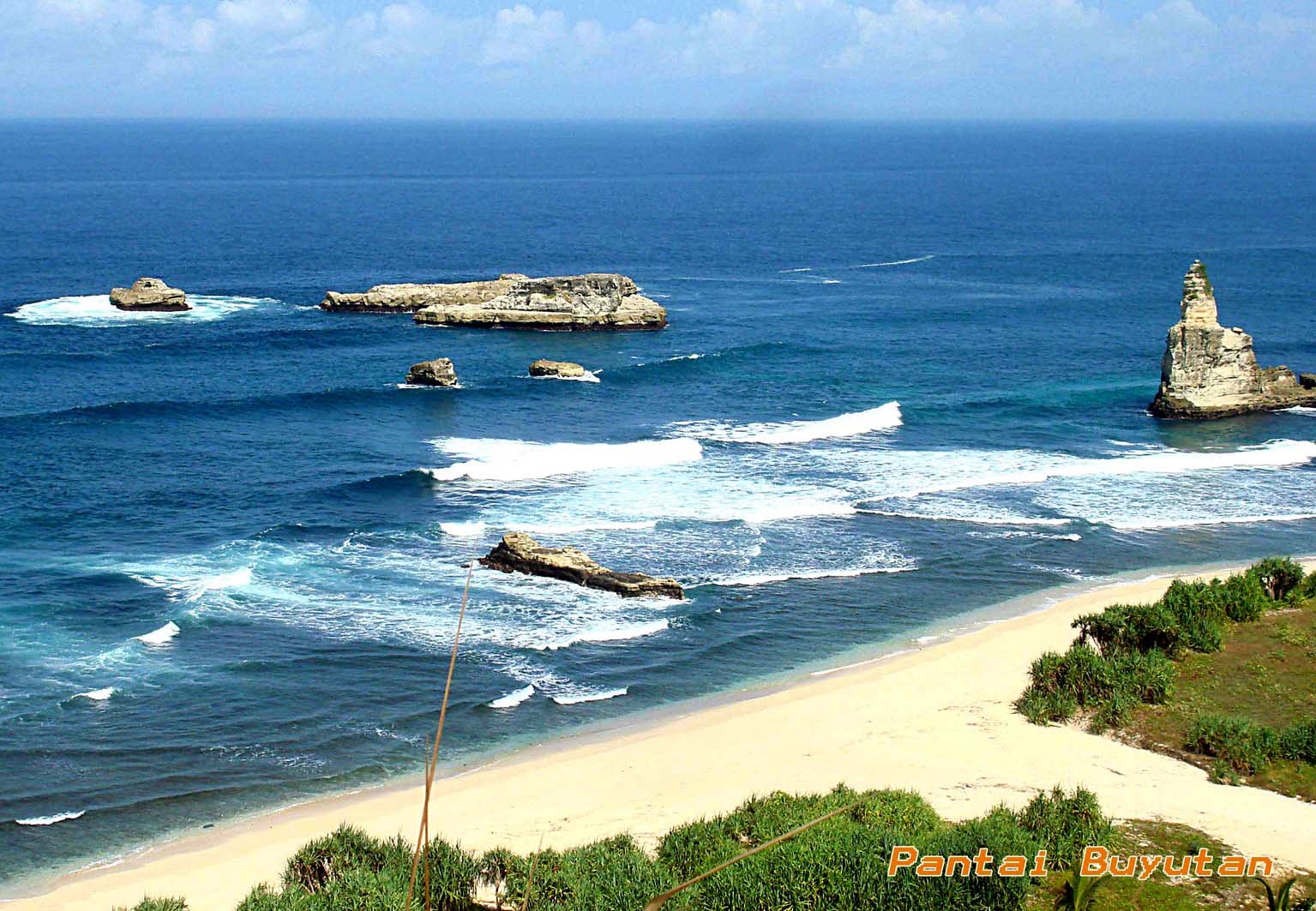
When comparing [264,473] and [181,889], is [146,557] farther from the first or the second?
[181,889]

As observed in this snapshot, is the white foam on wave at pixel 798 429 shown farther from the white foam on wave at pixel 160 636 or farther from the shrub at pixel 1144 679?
the shrub at pixel 1144 679

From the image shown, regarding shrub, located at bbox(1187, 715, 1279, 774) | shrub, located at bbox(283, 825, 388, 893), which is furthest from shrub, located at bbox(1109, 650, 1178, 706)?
shrub, located at bbox(283, 825, 388, 893)

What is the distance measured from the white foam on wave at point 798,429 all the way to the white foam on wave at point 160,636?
2708cm

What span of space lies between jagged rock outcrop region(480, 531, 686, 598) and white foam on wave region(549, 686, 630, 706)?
19.9 ft

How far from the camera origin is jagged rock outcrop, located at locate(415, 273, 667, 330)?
81500 mm

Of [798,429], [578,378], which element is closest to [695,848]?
[798,429]

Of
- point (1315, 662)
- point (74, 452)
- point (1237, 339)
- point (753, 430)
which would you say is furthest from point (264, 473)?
point (1237, 339)

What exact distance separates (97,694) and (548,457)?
24183mm

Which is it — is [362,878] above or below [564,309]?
below

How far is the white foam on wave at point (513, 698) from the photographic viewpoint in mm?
31500

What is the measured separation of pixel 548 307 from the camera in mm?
82875

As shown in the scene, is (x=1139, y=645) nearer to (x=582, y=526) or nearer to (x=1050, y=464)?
(x=582, y=526)

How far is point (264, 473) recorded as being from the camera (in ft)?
162

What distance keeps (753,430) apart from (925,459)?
8144mm
